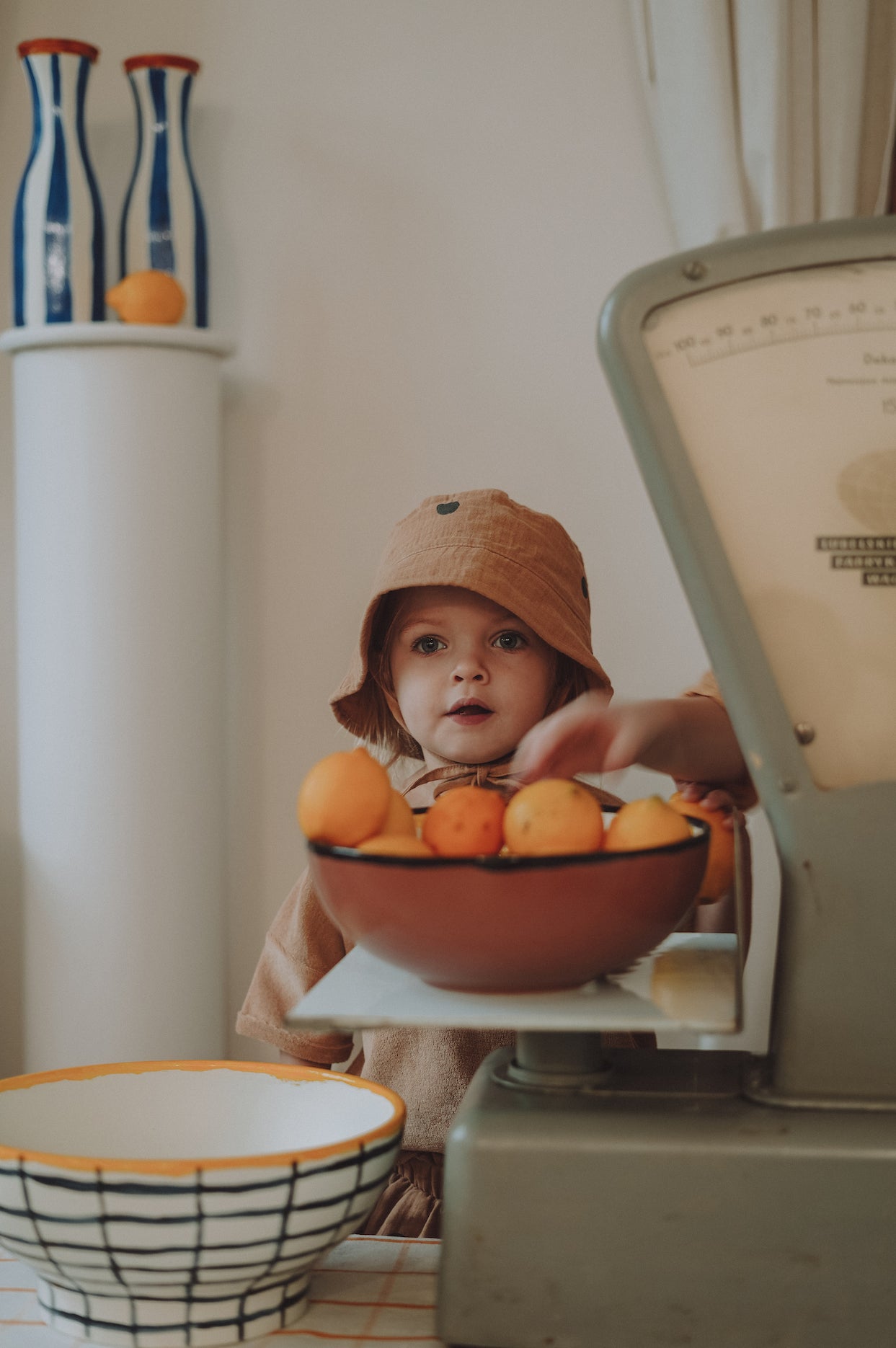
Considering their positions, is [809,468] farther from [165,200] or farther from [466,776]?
[165,200]

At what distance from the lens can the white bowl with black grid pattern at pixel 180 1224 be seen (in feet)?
1.97

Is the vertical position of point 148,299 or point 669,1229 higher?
point 148,299

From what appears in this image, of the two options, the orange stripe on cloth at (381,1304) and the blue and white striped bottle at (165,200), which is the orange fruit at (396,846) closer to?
the orange stripe on cloth at (381,1304)

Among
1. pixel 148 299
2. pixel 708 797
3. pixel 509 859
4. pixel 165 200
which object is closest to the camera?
pixel 509 859

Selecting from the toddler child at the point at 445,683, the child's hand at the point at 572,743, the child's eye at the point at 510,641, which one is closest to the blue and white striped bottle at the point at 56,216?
the toddler child at the point at 445,683

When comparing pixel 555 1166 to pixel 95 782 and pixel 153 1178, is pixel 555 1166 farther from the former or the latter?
pixel 95 782

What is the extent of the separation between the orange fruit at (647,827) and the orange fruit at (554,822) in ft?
0.03

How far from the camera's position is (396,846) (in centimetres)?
63

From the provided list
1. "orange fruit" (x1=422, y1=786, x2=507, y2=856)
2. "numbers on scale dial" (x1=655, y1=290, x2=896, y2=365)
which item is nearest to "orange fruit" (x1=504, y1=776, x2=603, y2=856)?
"orange fruit" (x1=422, y1=786, x2=507, y2=856)

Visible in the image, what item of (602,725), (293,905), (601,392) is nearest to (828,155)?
(601,392)

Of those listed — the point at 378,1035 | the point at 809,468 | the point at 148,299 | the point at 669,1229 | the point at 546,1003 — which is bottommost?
the point at 378,1035

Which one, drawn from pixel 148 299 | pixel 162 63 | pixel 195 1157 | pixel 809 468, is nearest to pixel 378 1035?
pixel 195 1157

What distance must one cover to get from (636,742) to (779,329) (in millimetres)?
247

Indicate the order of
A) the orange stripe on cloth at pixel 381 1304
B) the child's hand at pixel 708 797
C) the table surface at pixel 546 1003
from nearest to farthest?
the table surface at pixel 546 1003 < the orange stripe on cloth at pixel 381 1304 < the child's hand at pixel 708 797
